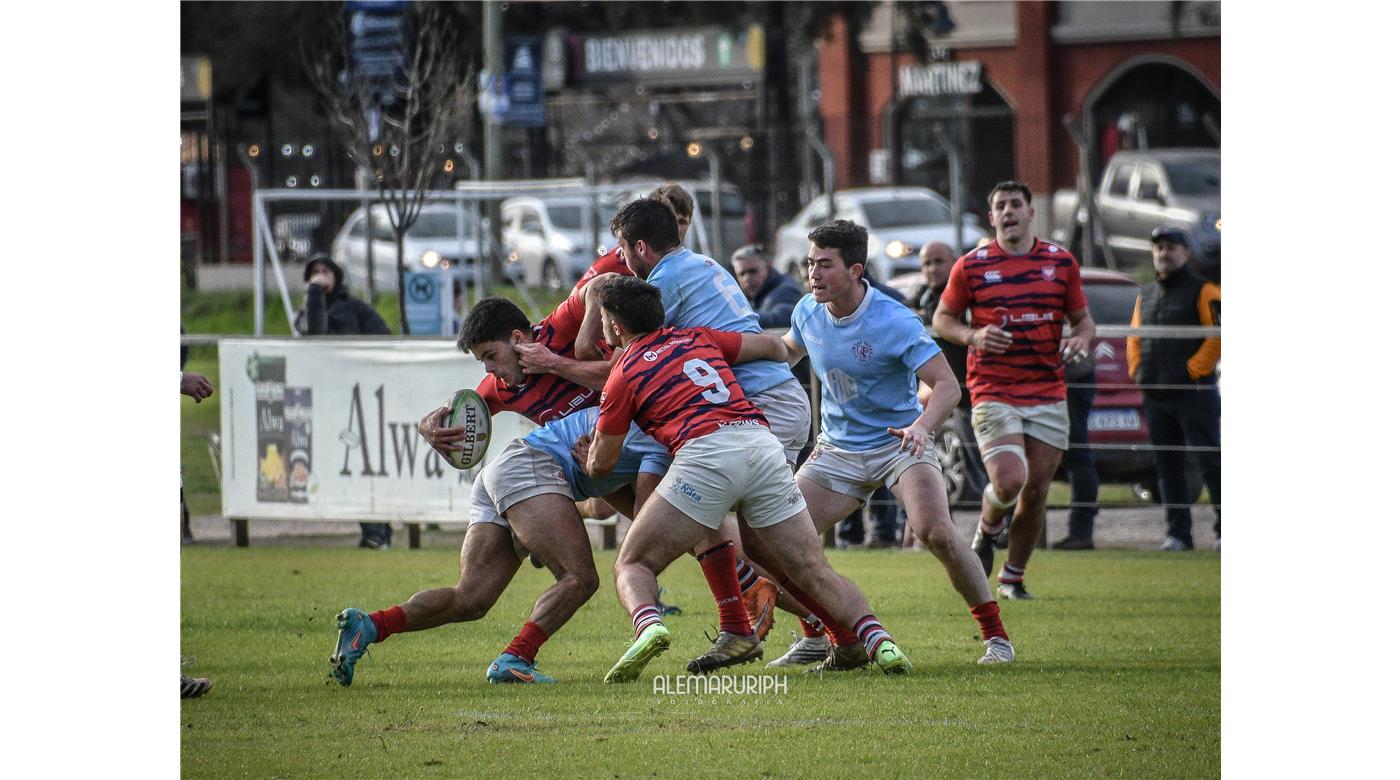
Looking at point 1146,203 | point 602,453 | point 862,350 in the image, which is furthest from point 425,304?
point 602,453

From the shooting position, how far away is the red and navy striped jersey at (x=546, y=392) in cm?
805

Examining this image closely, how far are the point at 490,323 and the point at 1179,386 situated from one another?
6.48 meters

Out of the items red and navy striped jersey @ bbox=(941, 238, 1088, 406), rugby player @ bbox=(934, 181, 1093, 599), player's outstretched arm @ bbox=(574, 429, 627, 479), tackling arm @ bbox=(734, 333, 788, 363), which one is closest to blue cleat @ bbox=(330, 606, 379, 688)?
player's outstretched arm @ bbox=(574, 429, 627, 479)

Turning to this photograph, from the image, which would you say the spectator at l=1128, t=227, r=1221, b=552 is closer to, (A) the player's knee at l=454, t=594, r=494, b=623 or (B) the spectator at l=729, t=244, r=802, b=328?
(B) the spectator at l=729, t=244, r=802, b=328

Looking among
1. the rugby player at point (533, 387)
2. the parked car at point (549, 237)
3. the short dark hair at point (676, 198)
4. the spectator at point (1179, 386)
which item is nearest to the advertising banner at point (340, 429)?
the spectator at point (1179, 386)

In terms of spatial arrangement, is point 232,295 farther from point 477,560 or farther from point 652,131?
point 477,560

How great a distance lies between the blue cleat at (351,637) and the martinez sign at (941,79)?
28975 mm

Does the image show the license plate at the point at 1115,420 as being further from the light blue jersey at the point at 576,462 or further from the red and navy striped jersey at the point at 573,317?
the red and navy striped jersey at the point at 573,317

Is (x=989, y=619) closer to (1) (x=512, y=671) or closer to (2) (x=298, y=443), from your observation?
(1) (x=512, y=671)

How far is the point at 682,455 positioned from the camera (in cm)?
740

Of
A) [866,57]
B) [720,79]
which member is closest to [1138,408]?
[720,79]

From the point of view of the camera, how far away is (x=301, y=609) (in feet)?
34.0

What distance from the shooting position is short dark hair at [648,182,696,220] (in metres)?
8.23

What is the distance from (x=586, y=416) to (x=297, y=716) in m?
1.62
